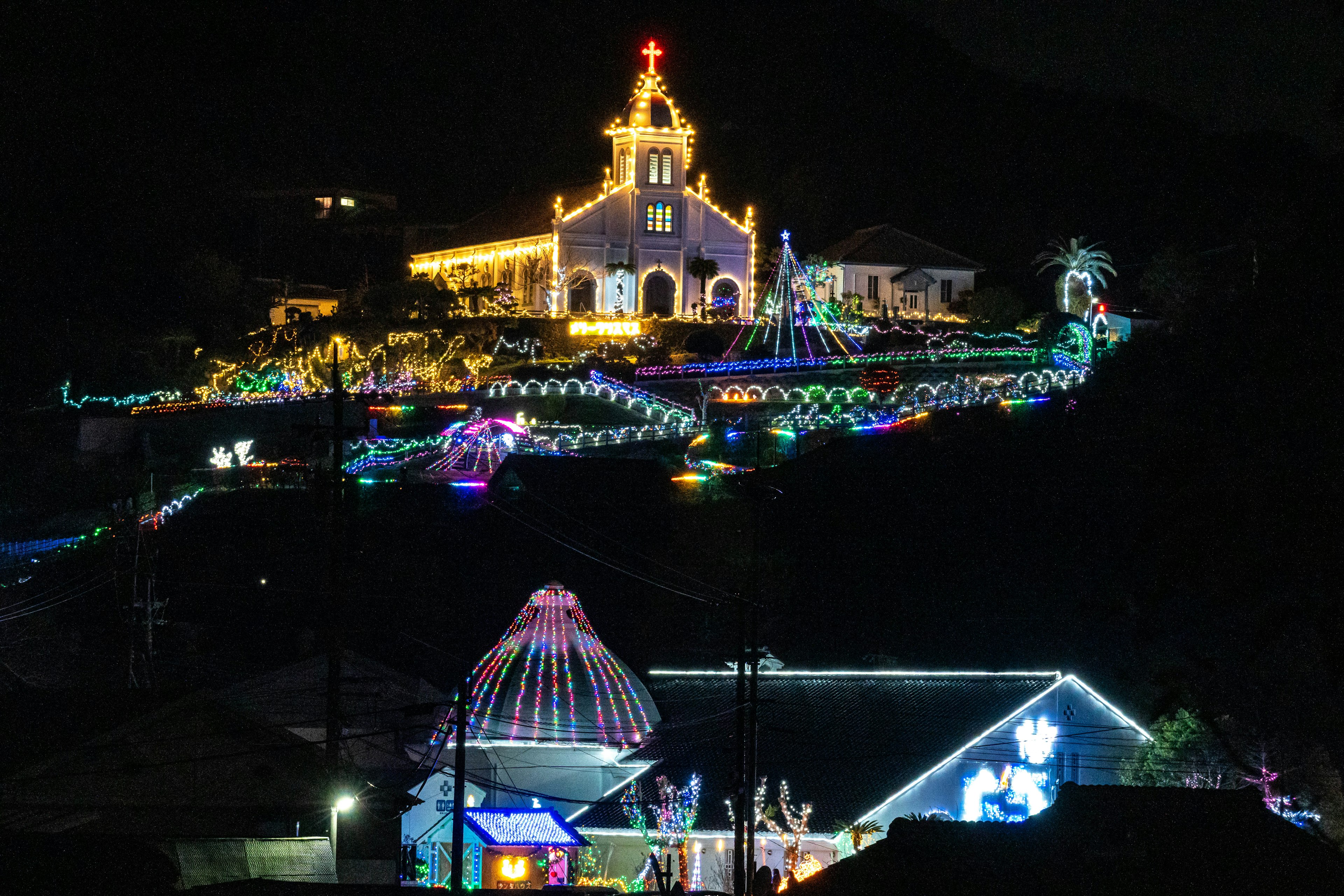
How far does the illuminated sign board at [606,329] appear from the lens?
56.8 meters

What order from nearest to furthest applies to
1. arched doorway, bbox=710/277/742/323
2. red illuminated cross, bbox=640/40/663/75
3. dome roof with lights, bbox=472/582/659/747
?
dome roof with lights, bbox=472/582/659/747, arched doorway, bbox=710/277/742/323, red illuminated cross, bbox=640/40/663/75

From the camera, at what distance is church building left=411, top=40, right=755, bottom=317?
6234 cm

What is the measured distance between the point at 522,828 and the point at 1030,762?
7.90 m

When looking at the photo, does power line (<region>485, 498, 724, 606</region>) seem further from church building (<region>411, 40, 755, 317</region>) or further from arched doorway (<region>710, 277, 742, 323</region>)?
church building (<region>411, 40, 755, 317</region>)

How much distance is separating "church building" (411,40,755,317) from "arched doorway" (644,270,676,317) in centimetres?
4

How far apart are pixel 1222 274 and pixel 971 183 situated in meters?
46.0

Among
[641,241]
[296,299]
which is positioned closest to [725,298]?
[641,241]

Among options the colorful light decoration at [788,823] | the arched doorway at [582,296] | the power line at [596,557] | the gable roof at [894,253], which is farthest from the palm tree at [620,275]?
the colorful light decoration at [788,823]

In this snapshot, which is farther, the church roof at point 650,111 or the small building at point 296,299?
the small building at point 296,299

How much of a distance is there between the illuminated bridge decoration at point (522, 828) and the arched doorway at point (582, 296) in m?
40.0

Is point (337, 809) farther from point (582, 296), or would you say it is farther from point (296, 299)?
point (296, 299)

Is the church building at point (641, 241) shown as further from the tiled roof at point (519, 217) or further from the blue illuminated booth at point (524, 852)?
the blue illuminated booth at point (524, 852)

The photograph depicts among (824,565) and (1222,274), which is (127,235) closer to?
(824,565)

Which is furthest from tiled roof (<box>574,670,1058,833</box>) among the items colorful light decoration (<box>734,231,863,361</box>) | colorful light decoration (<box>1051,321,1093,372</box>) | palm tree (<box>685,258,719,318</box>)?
palm tree (<box>685,258,719,318</box>)
